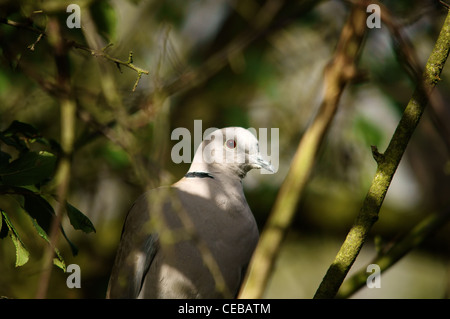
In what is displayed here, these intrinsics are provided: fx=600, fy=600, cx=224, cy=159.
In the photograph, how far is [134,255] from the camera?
240 cm

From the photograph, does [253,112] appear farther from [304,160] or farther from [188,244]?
[304,160]

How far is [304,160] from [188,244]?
88cm

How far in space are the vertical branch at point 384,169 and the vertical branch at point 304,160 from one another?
0.65ft

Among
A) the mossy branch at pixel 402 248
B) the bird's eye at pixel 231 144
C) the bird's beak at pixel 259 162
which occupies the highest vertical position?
the bird's eye at pixel 231 144

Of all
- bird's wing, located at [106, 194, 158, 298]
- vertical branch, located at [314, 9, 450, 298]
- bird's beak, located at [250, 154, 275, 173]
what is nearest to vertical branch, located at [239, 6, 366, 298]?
vertical branch, located at [314, 9, 450, 298]

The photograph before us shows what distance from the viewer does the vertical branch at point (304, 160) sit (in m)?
1.40

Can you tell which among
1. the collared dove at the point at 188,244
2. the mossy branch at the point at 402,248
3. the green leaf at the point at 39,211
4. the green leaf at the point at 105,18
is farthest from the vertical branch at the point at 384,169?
the green leaf at the point at 105,18

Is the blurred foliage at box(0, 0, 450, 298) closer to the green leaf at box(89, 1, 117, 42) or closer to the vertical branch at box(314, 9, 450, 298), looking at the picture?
the green leaf at box(89, 1, 117, 42)

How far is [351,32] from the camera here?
5.40 feet

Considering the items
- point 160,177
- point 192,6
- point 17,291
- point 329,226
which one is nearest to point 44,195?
point 160,177

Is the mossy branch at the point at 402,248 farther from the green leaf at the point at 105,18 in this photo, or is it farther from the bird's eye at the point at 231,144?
the green leaf at the point at 105,18

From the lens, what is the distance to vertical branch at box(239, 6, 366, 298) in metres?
1.40

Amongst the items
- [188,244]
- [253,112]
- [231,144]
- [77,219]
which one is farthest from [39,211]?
[253,112]
